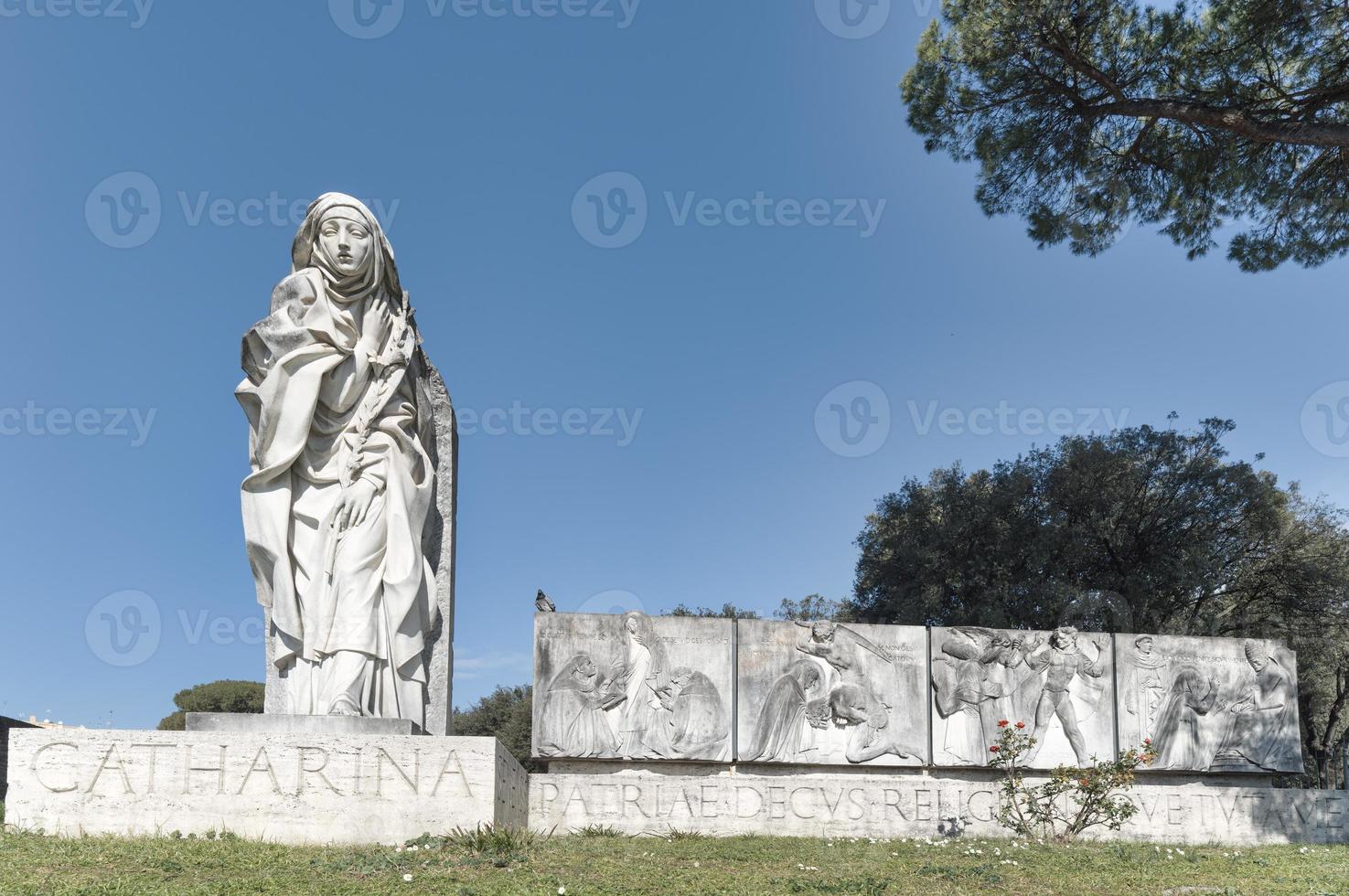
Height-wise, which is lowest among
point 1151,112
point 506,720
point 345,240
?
point 506,720

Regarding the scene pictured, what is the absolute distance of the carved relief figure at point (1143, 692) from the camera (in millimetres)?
12586

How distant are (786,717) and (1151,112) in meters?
7.72

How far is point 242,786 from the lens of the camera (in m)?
5.77

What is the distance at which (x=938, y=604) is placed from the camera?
2169 cm

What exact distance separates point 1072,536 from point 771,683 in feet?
37.5

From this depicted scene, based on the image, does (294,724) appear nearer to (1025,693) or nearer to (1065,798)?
(1065,798)

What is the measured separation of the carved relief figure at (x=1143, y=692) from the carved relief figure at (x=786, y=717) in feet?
12.8

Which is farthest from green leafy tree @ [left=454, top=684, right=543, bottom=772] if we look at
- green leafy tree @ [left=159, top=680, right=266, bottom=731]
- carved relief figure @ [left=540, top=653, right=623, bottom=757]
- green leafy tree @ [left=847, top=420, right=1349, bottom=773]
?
carved relief figure @ [left=540, top=653, right=623, bottom=757]

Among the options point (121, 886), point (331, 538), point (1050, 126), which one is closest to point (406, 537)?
point (331, 538)

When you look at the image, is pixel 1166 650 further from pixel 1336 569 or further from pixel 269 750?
pixel 269 750

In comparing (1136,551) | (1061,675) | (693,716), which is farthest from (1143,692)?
(1136,551)

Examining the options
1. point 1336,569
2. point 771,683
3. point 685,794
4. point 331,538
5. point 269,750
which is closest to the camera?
point 269,750

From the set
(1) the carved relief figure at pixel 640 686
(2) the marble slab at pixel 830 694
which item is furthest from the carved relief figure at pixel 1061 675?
(1) the carved relief figure at pixel 640 686

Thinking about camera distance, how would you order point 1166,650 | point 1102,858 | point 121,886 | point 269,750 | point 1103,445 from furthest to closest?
point 1103,445 → point 1166,650 → point 1102,858 → point 269,750 → point 121,886
